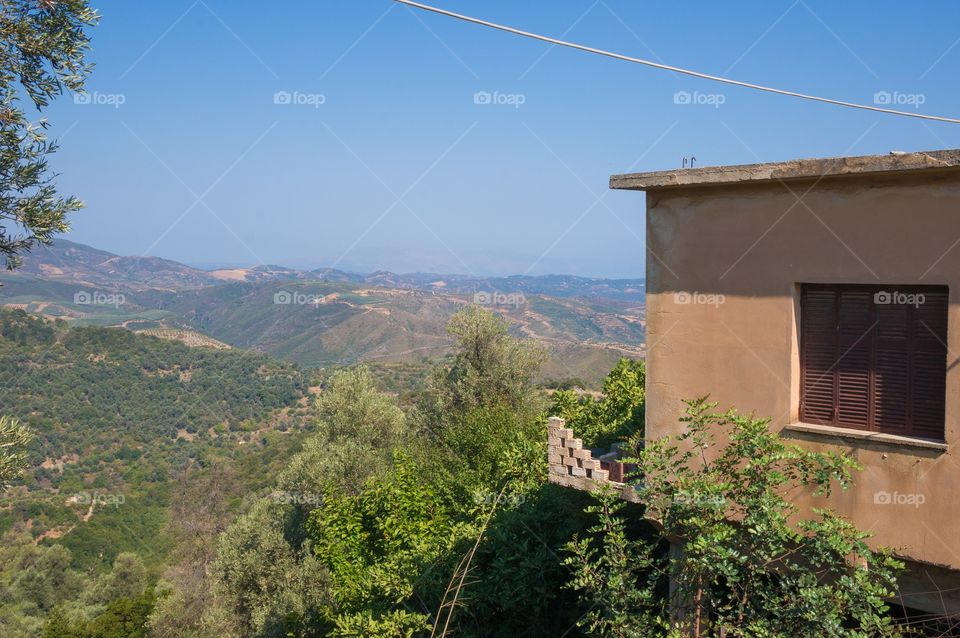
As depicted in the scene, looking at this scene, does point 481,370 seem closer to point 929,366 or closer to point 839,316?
point 839,316

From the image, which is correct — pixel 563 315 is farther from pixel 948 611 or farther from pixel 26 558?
pixel 948 611

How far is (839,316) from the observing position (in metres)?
5.65

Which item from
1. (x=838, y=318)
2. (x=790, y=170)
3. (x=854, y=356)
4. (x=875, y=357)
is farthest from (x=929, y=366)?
(x=790, y=170)

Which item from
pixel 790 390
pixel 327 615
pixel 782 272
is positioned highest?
pixel 782 272

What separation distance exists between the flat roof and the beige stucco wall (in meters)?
0.19

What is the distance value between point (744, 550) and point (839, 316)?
2092 millimetres

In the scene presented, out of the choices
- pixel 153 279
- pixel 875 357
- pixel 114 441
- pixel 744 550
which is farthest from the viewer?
pixel 153 279

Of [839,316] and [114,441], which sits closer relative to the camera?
[839,316]

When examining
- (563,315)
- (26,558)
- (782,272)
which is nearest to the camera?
(782,272)

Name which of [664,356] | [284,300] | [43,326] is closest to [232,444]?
[43,326]

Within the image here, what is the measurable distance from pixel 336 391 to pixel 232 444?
41.3 meters

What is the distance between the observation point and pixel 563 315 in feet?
372

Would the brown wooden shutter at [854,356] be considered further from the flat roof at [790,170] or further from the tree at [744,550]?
the flat roof at [790,170]

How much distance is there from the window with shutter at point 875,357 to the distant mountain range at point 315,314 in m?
A: 60.2
